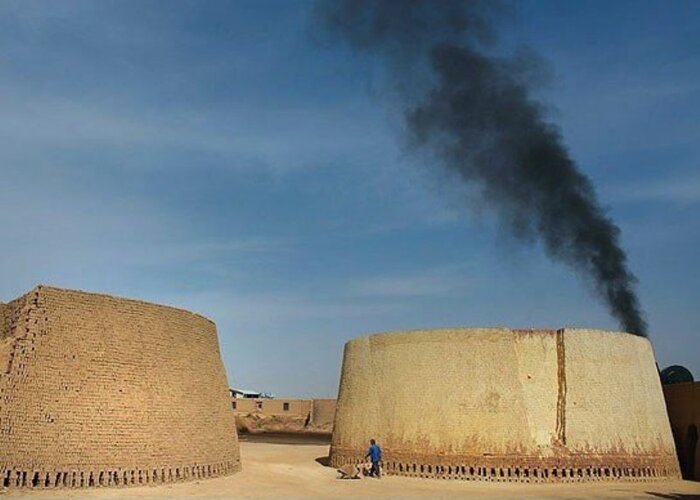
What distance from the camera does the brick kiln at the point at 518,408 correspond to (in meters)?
16.9

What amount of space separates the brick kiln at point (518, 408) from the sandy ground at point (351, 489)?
54 centimetres

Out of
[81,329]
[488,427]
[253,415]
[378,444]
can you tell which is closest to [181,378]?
[81,329]

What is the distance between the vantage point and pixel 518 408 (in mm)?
17234

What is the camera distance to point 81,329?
1349 cm

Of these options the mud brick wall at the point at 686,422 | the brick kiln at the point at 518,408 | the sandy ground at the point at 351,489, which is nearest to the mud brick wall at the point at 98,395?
the sandy ground at the point at 351,489

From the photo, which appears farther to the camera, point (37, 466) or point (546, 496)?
point (546, 496)

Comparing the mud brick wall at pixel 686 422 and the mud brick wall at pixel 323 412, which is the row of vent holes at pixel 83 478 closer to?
the mud brick wall at pixel 686 422

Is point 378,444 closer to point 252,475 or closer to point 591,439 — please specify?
point 252,475

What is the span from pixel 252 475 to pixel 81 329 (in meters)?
6.01

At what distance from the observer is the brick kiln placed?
1689 cm

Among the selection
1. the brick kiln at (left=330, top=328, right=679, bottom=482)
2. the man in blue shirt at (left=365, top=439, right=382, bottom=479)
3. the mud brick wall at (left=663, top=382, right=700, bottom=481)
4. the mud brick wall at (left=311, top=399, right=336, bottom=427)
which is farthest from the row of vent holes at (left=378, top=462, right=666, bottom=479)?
the mud brick wall at (left=311, top=399, right=336, bottom=427)

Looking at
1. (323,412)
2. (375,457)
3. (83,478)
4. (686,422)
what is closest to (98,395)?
(83,478)

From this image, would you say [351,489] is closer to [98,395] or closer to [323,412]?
[98,395]

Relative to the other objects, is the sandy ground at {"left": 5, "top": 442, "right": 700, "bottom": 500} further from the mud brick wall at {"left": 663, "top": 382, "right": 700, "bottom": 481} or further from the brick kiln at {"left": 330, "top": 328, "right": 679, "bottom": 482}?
the mud brick wall at {"left": 663, "top": 382, "right": 700, "bottom": 481}
